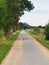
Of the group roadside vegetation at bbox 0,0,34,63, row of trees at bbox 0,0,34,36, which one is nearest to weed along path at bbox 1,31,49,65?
roadside vegetation at bbox 0,0,34,63

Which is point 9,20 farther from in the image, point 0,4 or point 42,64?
point 42,64

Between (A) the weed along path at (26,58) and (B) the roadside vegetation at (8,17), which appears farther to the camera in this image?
(B) the roadside vegetation at (8,17)

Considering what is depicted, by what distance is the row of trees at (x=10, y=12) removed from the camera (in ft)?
111

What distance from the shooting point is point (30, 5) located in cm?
7294

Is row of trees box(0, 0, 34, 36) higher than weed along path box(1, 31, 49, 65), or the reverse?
row of trees box(0, 0, 34, 36)

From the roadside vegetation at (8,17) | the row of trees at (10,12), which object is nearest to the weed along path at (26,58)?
the roadside vegetation at (8,17)

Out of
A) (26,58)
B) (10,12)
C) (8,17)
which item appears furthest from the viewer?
(10,12)

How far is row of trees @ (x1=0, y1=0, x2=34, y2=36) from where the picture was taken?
33.8 m

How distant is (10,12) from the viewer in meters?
50.8

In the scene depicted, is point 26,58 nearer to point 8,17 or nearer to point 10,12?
point 8,17

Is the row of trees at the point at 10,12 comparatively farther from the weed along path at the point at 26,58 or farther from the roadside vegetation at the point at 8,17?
the weed along path at the point at 26,58

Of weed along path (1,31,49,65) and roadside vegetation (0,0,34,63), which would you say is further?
roadside vegetation (0,0,34,63)

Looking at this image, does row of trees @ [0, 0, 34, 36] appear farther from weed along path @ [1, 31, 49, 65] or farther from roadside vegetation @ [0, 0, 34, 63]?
weed along path @ [1, 31, 49, 65]

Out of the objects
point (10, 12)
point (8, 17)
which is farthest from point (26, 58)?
point (10, 12)
